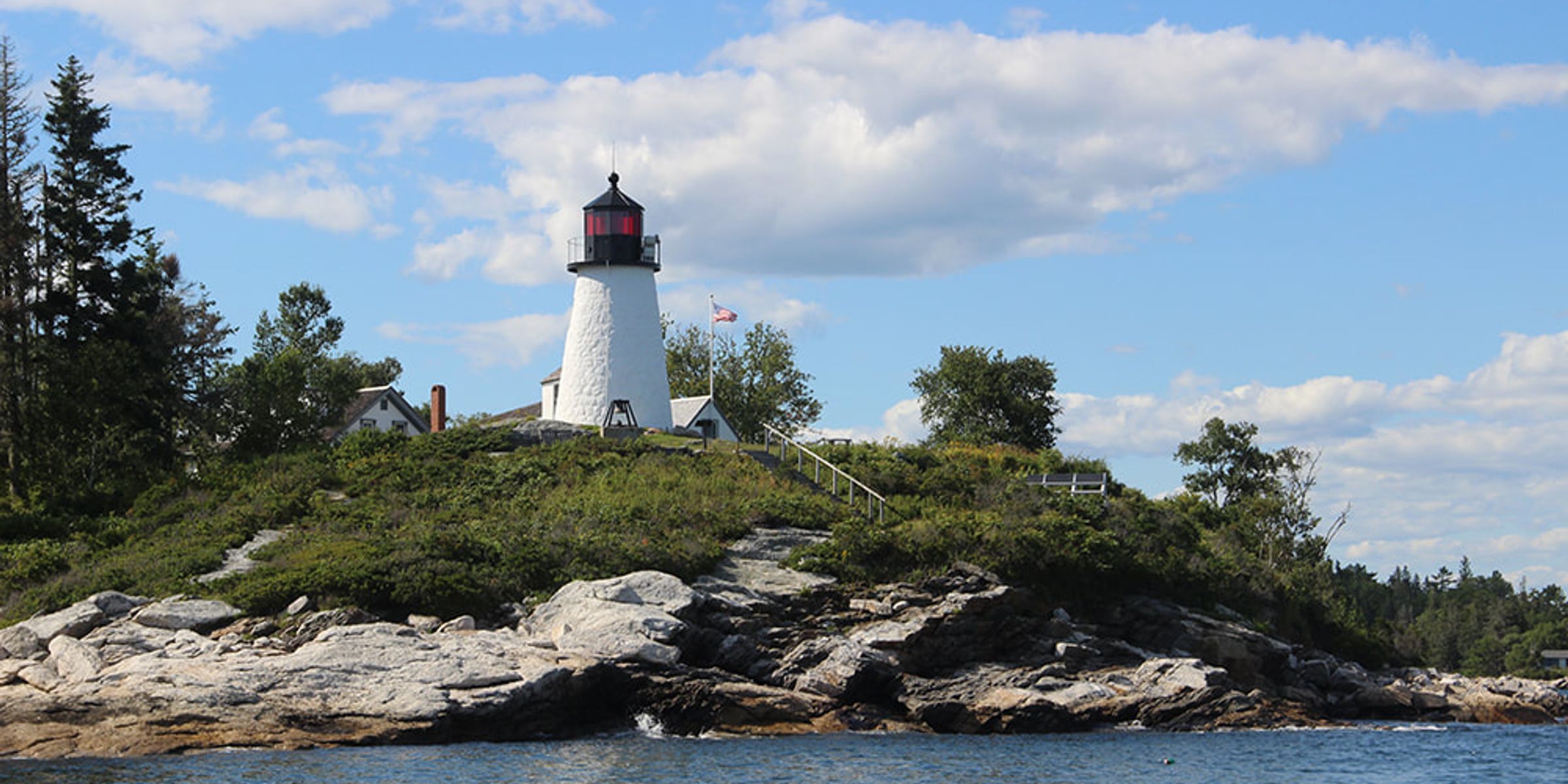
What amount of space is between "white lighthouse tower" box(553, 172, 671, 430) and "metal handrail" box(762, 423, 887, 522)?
489 centimetres

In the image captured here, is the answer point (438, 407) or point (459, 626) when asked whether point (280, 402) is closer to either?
point (438, 407)

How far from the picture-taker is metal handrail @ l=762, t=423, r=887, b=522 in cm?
3791

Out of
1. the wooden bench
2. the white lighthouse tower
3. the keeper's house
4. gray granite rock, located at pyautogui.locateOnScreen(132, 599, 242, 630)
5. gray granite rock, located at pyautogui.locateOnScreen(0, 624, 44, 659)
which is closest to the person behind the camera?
gray granite rock, located at pyautogui.locateOnScreen(0, 624, 44, 659)

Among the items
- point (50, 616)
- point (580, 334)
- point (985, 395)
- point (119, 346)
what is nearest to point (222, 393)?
point (119, 346)

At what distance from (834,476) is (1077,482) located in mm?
7552

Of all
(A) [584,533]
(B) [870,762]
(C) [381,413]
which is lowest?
(B) [870,762]

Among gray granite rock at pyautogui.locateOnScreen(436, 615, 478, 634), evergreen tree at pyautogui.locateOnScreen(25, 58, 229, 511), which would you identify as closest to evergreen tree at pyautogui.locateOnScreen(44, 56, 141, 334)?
evergreen tree at pyautogui.locateOnScreen(25, 58, 229, 511)

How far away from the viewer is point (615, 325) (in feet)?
161

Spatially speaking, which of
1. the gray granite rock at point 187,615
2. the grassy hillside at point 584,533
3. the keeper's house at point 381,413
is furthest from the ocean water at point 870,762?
the keeper's house at point 381,413

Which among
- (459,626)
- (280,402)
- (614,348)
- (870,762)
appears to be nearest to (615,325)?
(614,348)

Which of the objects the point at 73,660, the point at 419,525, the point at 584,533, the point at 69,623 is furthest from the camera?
the point at 419,525

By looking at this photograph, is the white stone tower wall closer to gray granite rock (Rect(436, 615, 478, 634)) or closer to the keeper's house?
the keeper's house

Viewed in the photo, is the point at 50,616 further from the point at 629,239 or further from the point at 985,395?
the point at 985,395

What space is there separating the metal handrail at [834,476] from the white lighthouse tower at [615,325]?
16.1 ft
